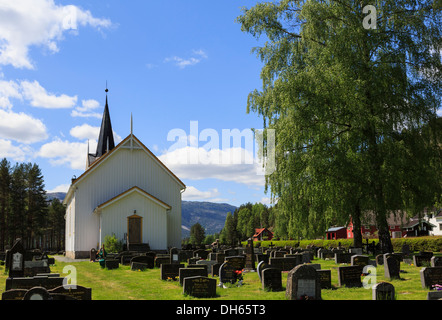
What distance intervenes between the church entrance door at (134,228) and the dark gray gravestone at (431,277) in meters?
24.7

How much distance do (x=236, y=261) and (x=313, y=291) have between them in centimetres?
774

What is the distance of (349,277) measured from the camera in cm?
1388

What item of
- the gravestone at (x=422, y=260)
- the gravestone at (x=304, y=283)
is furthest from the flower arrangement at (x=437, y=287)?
the gravestone at (x=422, y=260)

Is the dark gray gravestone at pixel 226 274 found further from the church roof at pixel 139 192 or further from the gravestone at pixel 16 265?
the church roof at pixel 139 192

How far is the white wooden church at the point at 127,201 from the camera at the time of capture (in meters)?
33.6

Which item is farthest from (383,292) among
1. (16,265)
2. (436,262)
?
(16,265)

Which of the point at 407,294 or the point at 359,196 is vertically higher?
the point at 359,196

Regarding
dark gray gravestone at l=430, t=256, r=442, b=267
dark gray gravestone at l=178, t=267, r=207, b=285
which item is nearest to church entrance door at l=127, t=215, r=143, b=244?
dark gray gravestone at l=178, t=267, r=207, b=285

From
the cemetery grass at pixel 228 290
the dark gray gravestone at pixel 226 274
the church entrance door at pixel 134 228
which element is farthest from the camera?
the church entrance door at pixel 134 228

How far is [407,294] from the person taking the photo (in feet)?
37.6

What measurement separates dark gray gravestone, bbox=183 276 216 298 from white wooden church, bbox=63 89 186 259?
21829 mm

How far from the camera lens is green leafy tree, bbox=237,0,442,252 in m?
19.3

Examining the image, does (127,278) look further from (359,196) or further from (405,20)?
(405,20)
